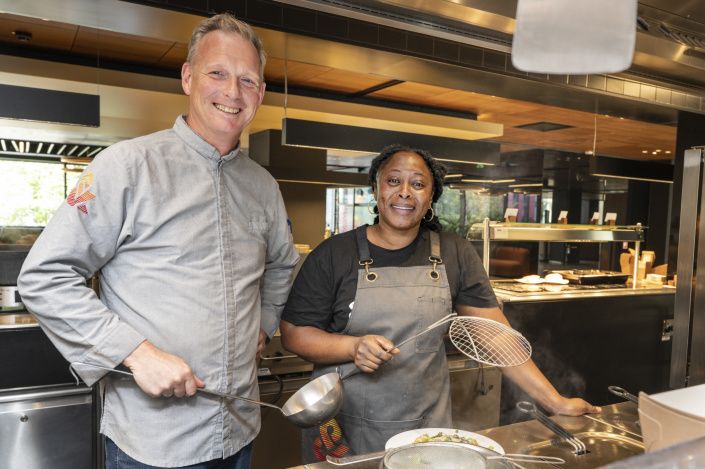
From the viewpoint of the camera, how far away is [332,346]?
1.70 m

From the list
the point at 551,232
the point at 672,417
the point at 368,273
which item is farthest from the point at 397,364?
the point at 551,232

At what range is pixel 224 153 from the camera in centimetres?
144

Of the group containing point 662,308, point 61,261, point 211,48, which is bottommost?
point 662,308

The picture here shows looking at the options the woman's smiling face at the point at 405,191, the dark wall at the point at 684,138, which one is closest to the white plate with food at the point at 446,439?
the woman's smiling face at the point at 405,191

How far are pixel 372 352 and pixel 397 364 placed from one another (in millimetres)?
301

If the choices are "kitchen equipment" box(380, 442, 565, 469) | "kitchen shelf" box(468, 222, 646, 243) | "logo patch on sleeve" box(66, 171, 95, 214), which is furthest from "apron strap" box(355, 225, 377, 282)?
"kitchen shelf" box(468, 222, 646, 243)

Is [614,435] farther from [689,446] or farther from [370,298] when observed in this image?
[689,446]

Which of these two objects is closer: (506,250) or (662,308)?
(662,308)

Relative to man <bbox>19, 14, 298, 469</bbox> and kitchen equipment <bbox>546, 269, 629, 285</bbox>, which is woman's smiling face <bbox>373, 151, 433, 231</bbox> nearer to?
man <bbox>19, 14, 298, 469</bbox>

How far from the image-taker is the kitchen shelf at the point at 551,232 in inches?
157

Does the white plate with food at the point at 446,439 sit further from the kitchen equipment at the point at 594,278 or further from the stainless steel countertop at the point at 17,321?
the kitchen equipment at the point at 594,278

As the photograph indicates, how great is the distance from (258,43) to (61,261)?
71 cm

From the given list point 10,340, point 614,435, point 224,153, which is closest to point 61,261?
point 224,153

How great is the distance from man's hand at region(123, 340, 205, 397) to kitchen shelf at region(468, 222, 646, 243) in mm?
3038
